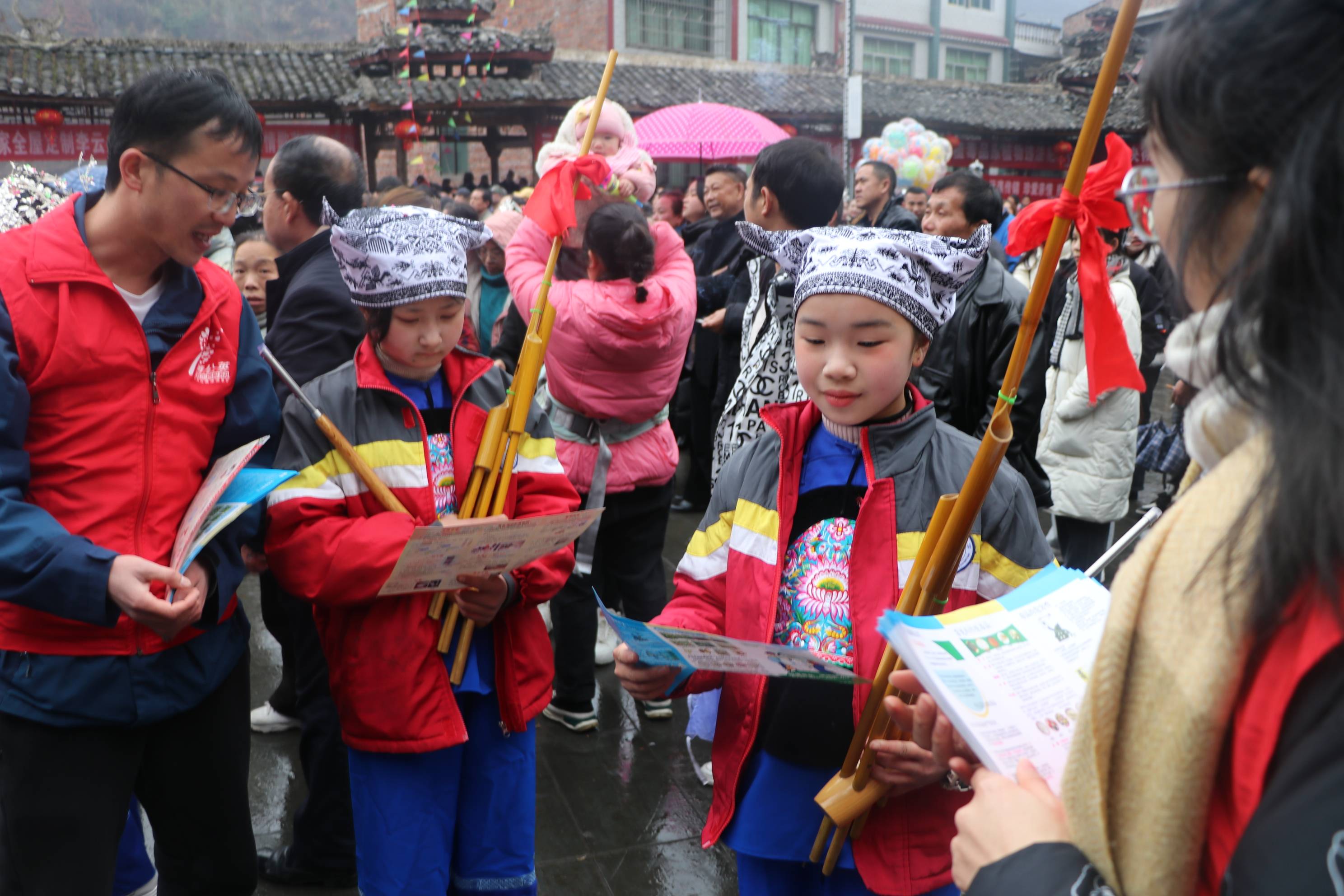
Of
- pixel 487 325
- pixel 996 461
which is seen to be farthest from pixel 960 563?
pixel 487 325

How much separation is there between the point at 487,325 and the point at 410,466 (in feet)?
9.65

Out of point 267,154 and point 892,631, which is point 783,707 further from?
point 267,154

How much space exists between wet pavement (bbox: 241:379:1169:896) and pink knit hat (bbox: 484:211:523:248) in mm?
2204

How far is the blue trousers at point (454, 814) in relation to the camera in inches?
80.7

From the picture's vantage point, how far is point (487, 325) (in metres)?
4.91

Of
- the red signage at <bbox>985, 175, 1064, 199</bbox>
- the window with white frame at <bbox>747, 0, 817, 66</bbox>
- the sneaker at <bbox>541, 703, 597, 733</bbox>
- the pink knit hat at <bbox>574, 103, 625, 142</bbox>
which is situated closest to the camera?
the sneaker at <bbox>541, 703, 597, 733</bbox>

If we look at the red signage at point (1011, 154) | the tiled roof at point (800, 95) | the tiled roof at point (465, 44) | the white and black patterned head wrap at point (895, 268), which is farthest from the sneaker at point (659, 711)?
the red signage at point (1011, 154)

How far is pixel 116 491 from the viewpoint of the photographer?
69.0 inches

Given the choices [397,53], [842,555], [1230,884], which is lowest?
[842,555]

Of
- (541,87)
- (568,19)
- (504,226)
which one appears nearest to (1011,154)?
(541,87)

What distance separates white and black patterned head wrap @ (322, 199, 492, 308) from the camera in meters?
2.04

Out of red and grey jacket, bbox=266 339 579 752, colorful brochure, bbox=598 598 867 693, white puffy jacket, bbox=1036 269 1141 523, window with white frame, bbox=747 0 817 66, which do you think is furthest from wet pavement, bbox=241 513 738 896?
window with white frame, bbox=747 0 817 66

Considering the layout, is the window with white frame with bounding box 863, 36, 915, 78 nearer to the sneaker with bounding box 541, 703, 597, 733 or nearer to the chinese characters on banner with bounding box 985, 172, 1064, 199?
the chinese characters on banner with bounding box 985, 172, 1064, 199

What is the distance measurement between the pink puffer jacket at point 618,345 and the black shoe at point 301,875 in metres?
1.39
